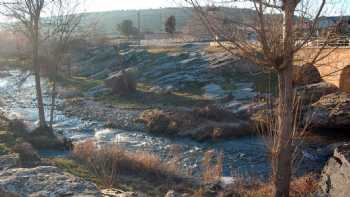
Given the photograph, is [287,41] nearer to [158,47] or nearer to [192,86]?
[192,86]

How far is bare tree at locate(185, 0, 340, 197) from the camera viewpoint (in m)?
7.04

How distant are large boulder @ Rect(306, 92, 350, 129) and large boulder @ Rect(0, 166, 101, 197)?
18.3 metres

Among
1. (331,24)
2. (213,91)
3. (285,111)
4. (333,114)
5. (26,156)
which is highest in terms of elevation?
(331,24)

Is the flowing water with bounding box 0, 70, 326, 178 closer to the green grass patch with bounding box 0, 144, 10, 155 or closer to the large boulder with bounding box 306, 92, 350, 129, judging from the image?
the large boulder with bounding box 306, 92, 350, 129

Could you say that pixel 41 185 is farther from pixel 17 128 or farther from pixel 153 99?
pixel 153 99

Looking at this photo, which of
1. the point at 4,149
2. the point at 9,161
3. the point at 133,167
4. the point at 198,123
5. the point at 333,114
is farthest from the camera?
the point at 198,123

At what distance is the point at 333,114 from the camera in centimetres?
2359

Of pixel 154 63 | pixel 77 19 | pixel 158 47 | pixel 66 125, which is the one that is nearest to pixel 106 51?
pixel 158 47

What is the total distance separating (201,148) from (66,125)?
9.49m

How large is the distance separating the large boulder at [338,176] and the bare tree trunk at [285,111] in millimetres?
645

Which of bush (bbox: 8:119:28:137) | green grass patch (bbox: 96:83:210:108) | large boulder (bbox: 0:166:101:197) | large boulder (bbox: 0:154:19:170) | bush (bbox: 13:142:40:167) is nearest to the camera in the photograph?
large boulder (bbox: 0:166:101:197)

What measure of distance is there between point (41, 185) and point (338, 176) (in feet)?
15.0

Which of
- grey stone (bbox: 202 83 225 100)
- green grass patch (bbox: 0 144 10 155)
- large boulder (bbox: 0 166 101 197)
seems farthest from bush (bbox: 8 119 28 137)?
grey stone (bbox: 202 83 225 100)

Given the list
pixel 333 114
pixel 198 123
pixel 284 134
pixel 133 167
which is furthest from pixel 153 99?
pixel 284 134
